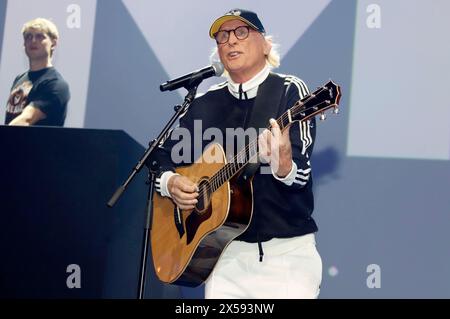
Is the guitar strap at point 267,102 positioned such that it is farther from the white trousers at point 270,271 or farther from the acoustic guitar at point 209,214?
the white trousers at point 270,271

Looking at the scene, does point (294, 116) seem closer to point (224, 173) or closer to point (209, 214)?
point (224, 173)

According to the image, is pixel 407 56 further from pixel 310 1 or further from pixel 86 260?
pixel 86 260

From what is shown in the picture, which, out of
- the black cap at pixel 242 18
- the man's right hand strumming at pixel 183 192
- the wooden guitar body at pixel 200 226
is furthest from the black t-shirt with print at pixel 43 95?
the black cap at pixel 242 18

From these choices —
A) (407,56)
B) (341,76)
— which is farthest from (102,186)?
(407,56)

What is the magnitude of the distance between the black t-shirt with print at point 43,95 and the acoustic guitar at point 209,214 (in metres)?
1.15

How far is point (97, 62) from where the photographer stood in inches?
169

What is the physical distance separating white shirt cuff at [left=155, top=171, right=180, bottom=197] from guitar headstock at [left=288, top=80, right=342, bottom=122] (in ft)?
2.58

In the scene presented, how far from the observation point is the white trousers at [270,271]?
113 inches

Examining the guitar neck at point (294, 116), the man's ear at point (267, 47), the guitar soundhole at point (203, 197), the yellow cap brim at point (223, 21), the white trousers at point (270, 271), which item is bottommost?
the white trousers at point (270, 271)

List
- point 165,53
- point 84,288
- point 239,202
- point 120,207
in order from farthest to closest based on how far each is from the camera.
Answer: point 165,53 < point 120,207 < point 84,288 < point 239,202

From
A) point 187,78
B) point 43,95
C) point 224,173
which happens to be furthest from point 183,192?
point 43,95

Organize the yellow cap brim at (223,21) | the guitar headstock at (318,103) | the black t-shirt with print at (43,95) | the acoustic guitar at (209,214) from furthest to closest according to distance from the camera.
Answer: the black t-shirt with print at (43,95) < the yellow cap brim at (223,21) < the acoustic guitar at (209,214) < the guitar headstock at (318,103)

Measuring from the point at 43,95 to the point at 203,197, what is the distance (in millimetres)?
1618

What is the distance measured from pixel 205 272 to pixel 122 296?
2.13 ft
